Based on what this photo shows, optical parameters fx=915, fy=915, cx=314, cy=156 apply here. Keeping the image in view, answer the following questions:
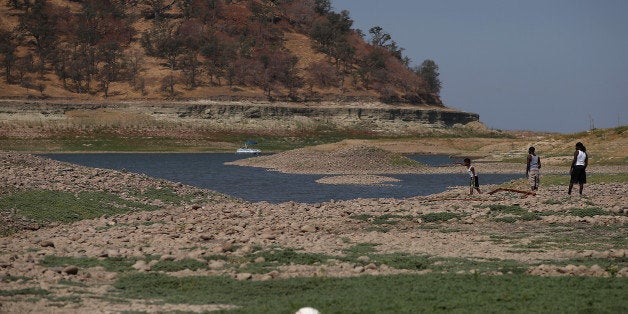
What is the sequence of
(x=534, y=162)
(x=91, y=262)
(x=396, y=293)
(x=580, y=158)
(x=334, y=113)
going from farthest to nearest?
(x=334, y=113)
(x=534, y=162)
(x=580, y=158)
(x=91, y=262)
(x=396, y=293)

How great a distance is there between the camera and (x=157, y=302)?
47.4 feet

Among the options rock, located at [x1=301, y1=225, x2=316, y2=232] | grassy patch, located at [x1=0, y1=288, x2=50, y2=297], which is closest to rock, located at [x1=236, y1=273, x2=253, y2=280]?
grassy patch, located at [x1=0, y1=288, x2=50, y2=297]

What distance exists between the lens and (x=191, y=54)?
13388 cm

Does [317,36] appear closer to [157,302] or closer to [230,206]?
[230,206]

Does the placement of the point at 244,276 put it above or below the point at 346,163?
above

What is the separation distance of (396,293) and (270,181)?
1627 inches

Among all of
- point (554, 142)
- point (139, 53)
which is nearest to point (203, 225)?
point (554, 142)

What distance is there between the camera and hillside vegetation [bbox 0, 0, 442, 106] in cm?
12531

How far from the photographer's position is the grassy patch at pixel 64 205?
27125 millimetres

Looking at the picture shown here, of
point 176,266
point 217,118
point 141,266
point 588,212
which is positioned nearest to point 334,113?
point 217,118

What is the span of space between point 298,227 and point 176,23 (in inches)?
4889

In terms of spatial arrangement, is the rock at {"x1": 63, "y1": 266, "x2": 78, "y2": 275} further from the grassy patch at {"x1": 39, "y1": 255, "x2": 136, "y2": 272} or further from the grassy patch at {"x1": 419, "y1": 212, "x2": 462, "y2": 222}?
the grassy patch at {"x1": 419, "y1": 212, "x2": 462, "y2": 222}

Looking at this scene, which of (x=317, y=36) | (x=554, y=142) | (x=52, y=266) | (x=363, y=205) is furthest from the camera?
(x=317, y=36)

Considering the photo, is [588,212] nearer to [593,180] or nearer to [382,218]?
[382,218]
